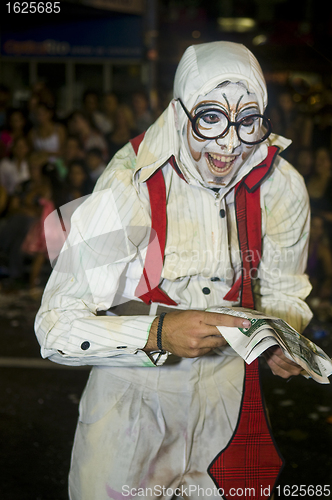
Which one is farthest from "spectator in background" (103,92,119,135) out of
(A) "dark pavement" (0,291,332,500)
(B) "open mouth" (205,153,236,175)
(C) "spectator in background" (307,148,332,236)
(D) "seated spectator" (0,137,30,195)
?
(B) "open mouth" (205,153,236,175)

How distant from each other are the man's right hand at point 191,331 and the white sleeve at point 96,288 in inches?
1.7

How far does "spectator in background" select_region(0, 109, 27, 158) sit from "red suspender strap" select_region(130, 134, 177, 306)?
14.7 feet

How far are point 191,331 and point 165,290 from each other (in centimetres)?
24

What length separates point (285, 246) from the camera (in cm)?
162

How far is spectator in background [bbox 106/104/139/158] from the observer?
15.9 feet

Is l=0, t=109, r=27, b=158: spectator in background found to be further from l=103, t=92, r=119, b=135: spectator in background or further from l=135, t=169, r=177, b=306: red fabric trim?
l=135, t=169, r=177, b=306: red fabric trim

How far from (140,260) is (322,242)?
3.98 metres

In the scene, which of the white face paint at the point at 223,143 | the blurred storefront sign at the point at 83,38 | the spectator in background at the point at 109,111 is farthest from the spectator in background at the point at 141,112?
the white face paint at the point at 223,143

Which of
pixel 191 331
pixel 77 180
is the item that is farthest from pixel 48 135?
pixel 191 331

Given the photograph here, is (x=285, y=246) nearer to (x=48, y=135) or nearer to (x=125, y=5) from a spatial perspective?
(x=48, y=135)

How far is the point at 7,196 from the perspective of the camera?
198 inches

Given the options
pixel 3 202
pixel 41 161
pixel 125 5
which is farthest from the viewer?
pixel 125 5

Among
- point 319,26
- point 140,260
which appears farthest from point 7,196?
point 319,26

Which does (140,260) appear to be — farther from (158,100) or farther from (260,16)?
(260,16)
